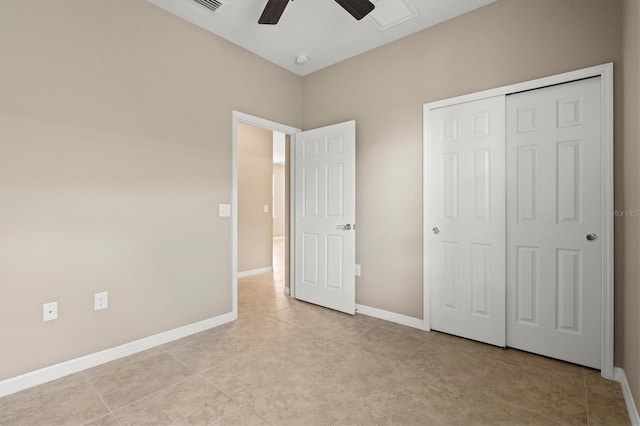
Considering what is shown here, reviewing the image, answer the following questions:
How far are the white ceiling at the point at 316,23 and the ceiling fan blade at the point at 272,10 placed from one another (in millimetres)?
315

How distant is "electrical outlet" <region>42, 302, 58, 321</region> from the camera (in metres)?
2.08

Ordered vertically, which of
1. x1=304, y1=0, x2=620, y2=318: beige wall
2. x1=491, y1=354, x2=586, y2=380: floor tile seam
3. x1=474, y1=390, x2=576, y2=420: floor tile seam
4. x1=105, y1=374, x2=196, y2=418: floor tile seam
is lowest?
x1=474, y1=390, x2=576, y2=420: floor tile seam

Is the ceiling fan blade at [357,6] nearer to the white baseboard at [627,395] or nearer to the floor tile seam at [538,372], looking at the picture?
the floor tile seam at [538,372]

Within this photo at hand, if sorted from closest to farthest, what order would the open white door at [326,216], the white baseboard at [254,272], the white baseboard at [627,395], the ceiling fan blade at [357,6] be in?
the white baseboard at [627,395], the ceiling fan blade at [357,6], the open white door at [326,216], the white baseboard at [254,272]

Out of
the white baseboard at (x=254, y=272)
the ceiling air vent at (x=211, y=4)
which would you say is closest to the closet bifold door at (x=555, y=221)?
the ceiling air vent at (x=211, y=4)

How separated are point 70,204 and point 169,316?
1.18m

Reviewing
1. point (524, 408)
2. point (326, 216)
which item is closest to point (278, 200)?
point (326, 216)

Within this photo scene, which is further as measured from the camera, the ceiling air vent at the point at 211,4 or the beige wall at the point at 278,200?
the beige wall at the point at 278,200

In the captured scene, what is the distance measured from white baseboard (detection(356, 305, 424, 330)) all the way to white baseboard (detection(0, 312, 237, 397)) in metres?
1.47

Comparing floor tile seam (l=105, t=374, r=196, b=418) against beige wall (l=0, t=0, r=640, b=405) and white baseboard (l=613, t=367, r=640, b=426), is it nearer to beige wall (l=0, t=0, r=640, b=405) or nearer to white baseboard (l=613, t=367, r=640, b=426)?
beige wall (l=0, t=0, r=640, b=405)

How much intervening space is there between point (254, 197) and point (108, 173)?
317 centimetres

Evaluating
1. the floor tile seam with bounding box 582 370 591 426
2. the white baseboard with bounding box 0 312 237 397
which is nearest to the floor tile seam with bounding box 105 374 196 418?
the white baseboard with bounding box 0 312 237 397

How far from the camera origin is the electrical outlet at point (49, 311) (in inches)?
81.9

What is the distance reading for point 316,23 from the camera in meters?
2.83
